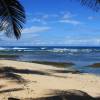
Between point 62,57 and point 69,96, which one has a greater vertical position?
point 69,96

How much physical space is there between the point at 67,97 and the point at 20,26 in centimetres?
280

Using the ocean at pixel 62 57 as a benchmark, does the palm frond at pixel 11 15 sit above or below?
above

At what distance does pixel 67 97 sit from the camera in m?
10.5

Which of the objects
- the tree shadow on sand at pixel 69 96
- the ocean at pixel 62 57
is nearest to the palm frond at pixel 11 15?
the tree shadow on sand at pixel 69 96

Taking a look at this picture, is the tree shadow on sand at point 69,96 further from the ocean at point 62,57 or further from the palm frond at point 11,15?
the ocean at point 62,57

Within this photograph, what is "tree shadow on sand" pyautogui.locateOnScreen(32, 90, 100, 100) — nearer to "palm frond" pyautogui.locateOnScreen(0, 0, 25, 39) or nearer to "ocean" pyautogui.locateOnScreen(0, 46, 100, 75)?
"palm frond" pyautogui.locateOnScreen(0, 0, 25, 39)

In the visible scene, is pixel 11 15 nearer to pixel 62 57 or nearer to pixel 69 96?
pixel 69 96

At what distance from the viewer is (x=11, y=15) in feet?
38.0

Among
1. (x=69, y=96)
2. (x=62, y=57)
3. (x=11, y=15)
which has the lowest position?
(x=62, y=57)

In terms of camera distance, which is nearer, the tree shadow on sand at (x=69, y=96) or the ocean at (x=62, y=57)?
the tree shadow on sand at (x=69, y=96)

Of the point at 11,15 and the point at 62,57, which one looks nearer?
the point at 11,15

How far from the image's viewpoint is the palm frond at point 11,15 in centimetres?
1150

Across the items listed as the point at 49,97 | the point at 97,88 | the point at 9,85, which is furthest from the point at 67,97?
the point at 97,88

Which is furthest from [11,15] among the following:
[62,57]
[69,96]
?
[62,57]
